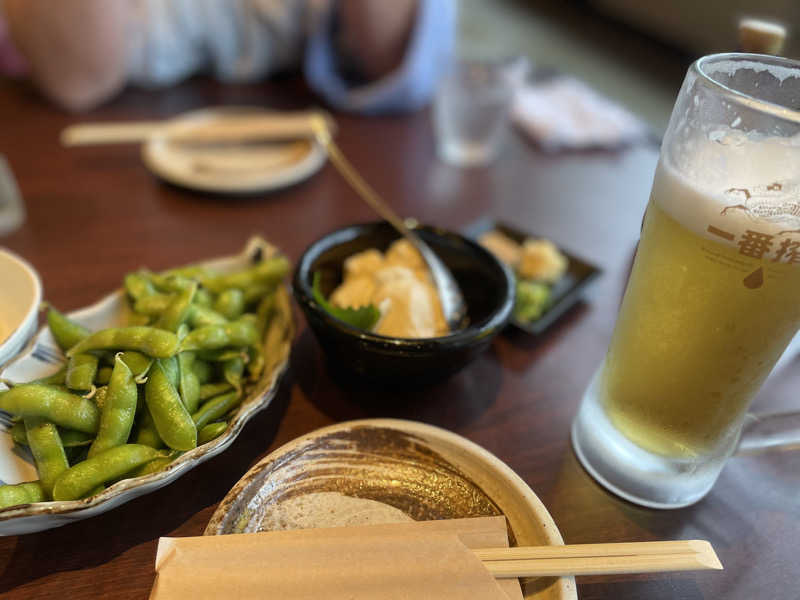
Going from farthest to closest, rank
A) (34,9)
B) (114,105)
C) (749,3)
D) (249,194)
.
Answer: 1. (749,3)
2. (114,105)
3. (34,9)
4. (249,194)

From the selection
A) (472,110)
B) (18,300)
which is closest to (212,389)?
(18,300)

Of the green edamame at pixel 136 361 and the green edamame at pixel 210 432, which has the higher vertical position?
the green edamame at pixel 136 361

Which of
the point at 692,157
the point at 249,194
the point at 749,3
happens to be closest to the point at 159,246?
the point at 249,194

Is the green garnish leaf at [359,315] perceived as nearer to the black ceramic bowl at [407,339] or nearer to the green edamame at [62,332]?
the black ceramic bowl at [407,339]

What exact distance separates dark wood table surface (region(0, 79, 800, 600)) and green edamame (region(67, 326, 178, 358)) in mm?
133

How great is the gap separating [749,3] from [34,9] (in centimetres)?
379

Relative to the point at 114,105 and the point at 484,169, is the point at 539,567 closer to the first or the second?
the point at 484,169

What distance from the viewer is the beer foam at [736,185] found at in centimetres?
44

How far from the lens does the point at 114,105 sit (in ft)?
4.61

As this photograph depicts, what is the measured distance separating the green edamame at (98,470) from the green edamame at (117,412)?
1 cm

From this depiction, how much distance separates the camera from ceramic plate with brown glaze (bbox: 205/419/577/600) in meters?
0.51

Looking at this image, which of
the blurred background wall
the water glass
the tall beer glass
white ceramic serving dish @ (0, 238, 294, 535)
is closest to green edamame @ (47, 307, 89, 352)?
white ceramic serving dish @ (0, 238, 294, 535)

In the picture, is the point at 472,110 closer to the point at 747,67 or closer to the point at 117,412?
the point at 747,67

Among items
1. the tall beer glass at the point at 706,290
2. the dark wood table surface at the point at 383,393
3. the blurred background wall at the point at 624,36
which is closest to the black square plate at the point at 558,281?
the dark wood table surface at the point at 383,393
